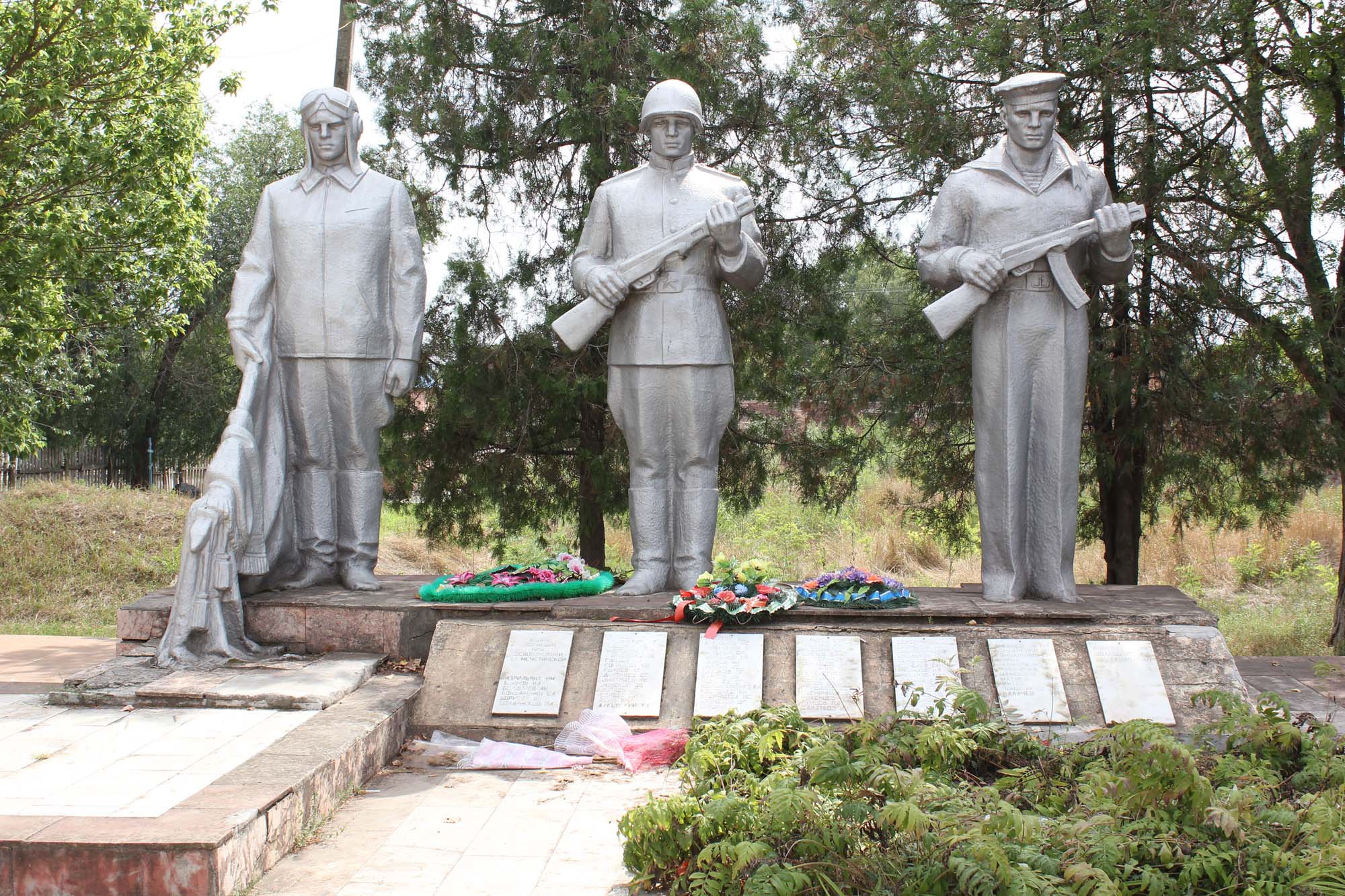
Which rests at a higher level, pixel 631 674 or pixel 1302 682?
pixel 631 674

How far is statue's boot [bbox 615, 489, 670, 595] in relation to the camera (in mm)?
5930

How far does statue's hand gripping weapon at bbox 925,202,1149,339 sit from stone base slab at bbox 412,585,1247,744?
135cm

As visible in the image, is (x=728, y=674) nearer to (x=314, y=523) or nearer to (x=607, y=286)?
(x=607, y=286)

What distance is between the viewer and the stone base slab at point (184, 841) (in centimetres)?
326

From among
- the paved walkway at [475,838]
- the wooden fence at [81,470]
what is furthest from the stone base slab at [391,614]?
the wooden fence at [81,470]

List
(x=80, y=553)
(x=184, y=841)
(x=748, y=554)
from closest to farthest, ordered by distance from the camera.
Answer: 1. (x=184, y=841)
2. (x=748, y=554)
3. (x=80, y=553)

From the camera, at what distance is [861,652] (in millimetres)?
5215

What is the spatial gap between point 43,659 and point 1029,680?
5.61 m

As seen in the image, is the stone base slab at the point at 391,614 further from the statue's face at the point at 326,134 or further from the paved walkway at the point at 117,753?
the statue's face at the point at 326,134

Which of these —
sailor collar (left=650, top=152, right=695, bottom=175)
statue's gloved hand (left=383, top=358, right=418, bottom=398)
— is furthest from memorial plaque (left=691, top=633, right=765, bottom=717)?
sailor collar (left=650, top=152, right=695, bottom=175)

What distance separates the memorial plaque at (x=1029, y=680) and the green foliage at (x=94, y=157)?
7.43m

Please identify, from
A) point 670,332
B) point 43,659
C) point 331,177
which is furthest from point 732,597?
point 43,659

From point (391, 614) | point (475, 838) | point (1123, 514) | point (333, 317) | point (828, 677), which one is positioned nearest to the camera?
point (475, 838)

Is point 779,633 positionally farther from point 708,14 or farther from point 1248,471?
point 708,14
